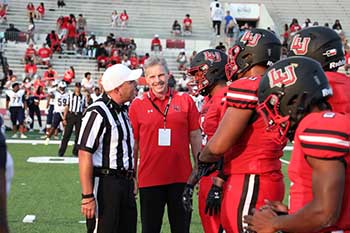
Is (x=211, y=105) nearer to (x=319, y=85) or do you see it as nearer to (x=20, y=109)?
(x=319, y=85)

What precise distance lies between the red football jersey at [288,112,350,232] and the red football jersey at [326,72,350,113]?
0.63 m

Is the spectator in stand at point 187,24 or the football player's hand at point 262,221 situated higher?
the football player's hand at point 262,221

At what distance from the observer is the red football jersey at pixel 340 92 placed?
11.6ft

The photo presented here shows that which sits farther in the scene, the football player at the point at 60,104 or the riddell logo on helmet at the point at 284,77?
the football player at the point at 60,104

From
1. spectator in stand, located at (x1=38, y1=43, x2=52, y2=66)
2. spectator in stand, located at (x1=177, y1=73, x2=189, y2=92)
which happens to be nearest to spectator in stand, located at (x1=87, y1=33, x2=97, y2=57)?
spectator in stand, located at (x1=38, y1=43, x2=52, y2=66)

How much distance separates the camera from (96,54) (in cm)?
2828

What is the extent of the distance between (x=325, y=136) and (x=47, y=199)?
21.9 feet

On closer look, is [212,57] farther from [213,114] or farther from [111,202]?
[111,202]

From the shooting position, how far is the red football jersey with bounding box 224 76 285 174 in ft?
12.4

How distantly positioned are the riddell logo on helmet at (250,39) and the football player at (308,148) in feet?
3.47

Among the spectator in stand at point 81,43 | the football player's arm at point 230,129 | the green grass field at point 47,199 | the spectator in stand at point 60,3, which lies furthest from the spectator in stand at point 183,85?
the football player's arm at point 230,129

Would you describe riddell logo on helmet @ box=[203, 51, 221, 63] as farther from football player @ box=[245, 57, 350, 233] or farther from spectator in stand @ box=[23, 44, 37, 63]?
spectator in stand @ box=[23, 44, 37, 63]

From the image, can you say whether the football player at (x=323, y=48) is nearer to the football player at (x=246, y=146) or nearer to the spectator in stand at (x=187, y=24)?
the football player at (x=246, y=146)

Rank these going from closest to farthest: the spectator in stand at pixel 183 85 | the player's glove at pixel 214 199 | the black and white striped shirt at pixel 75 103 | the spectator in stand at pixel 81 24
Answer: the player's glove at pixel 214 199 < the black and white striped shirt at pixel 75 103 < the spectator in stand at pixel 183 85 < the spectator in stand at pixel 81 24
